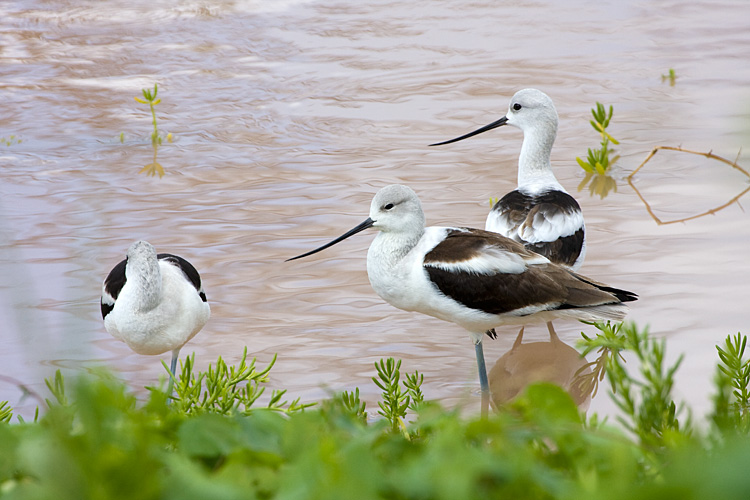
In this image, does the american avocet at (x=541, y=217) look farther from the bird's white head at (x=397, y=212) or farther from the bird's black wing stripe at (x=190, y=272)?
the bird's black wing stripe at (x=190, y=272)

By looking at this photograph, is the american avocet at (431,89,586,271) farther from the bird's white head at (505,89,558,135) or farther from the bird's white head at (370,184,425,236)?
the bird's white head at (370,184,425,236)

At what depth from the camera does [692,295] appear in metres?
5.50

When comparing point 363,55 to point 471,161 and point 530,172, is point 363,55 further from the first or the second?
point 530,172

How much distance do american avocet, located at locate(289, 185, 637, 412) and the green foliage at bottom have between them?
3.17m

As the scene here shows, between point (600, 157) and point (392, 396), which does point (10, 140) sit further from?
point (392, 396)

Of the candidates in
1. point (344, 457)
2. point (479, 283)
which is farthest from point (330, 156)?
point (344, 457)

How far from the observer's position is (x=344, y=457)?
106 cm

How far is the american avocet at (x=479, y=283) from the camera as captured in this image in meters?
4.57

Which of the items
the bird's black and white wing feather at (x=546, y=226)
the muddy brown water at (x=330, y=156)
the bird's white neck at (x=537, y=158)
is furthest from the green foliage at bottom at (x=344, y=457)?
the bird's white neck at (x=537, y=158)

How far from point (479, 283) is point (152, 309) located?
1.65 m

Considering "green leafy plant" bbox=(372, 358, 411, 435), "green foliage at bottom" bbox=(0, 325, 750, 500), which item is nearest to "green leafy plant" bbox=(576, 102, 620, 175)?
"green leafy plant" bbox=(372, 358, 411, 435)

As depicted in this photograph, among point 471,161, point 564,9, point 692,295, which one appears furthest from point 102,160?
point 564,9

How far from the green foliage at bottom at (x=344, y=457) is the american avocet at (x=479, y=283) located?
3.17 metres

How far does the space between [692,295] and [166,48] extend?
793 centimetres
